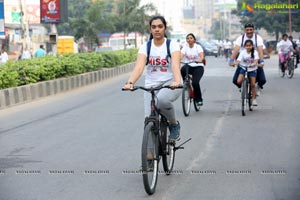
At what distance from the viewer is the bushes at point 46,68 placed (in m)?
17.0

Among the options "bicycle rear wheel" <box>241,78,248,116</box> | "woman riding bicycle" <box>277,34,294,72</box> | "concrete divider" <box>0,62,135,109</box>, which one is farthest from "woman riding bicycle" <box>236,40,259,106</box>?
"woman riding bicycle" <box>277,34,294,72</box>

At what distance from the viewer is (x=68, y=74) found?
2214cm

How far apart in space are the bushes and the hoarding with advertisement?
7.89 ft

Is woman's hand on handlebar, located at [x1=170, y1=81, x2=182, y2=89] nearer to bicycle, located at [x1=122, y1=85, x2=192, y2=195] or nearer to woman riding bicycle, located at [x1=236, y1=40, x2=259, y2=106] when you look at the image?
bicycle, located at [x1=122, y1=85, x2=192, y2=195]

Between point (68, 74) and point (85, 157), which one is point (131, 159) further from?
point (68, 74)

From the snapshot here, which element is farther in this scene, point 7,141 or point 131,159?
point 7,141

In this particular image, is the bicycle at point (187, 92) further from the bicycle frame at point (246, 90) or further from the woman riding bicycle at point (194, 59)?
the bicycle frame at point (246, 90)

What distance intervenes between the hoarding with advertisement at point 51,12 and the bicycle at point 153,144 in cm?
2151

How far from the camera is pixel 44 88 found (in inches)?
741

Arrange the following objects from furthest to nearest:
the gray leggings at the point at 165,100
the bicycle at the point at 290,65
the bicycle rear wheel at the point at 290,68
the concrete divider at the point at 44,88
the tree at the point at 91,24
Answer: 1. the tree at the point at 91,24
2. the bicycle rear wheel at the point at 290,68
3. the bicycle at the point at 290,65
4. the concrete divider at the point at 44,88
5. the gray leggings at the point at 165,100

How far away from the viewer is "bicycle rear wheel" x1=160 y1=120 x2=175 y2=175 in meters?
6.91

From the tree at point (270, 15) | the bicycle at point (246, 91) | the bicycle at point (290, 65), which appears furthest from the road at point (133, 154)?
the tree at point (270, 15)

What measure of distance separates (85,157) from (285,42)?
16.1 meters

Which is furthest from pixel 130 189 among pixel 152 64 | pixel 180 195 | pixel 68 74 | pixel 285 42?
pixel 285 42
